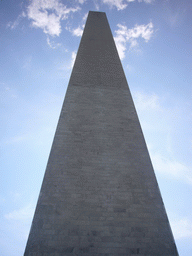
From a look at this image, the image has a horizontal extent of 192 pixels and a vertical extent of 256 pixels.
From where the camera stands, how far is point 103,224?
15.3ft

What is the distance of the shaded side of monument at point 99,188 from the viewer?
4.40 metres

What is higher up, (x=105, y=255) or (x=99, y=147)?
(x=99, y=147)

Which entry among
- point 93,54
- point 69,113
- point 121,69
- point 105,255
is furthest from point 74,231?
point 93,54

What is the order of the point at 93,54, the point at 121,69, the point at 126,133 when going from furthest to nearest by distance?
the point at 93,54
the point at 121,69
the point at 126,133

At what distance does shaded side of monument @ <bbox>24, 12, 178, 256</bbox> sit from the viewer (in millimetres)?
4398

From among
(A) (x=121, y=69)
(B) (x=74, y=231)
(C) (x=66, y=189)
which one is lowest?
(B) (x=74, y=231)

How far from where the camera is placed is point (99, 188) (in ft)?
17.5

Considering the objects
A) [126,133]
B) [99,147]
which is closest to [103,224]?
[99,147]

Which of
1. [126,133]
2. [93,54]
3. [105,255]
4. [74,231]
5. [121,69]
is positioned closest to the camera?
[105,255]

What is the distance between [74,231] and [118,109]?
205 inches

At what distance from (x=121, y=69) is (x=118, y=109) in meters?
3.35

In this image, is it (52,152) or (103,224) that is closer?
(103,224)

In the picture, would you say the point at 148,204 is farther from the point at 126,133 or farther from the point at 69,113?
the point at 69,113

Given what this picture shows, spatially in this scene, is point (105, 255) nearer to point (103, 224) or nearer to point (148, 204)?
point (103, 224)
